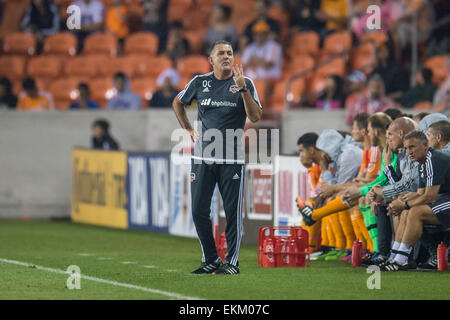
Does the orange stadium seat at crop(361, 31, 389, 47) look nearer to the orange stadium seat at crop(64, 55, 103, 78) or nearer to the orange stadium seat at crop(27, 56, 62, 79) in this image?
the orange stadium seat at crop(64, 55, 103, 78)

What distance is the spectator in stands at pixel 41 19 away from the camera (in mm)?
23844

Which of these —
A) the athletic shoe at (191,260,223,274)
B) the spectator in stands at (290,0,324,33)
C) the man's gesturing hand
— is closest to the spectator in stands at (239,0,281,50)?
the spectator in stands at (290,0,324,33)

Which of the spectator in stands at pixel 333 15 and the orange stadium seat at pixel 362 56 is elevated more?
the spectator in stands at pixel 333 15

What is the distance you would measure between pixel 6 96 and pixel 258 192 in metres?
7.50

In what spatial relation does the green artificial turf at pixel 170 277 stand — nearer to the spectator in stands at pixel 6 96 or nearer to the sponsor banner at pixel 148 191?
the sponsor banner at pixel 148 191

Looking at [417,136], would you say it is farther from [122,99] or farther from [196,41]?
[196,41]

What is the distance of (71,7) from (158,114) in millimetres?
5725

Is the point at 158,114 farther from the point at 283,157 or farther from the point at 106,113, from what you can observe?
the point at 283,157

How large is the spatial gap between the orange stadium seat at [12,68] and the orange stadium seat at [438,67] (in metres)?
9.04

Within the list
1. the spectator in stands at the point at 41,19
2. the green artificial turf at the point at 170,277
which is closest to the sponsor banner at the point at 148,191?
the green artificial turf at the point at 170,277

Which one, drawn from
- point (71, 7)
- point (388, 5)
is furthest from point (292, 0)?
point (71, 7)

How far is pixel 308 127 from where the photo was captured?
1758 cm

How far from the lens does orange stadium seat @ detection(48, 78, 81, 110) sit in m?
22.6

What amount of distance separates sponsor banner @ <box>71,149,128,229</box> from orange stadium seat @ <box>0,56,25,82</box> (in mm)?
4683
